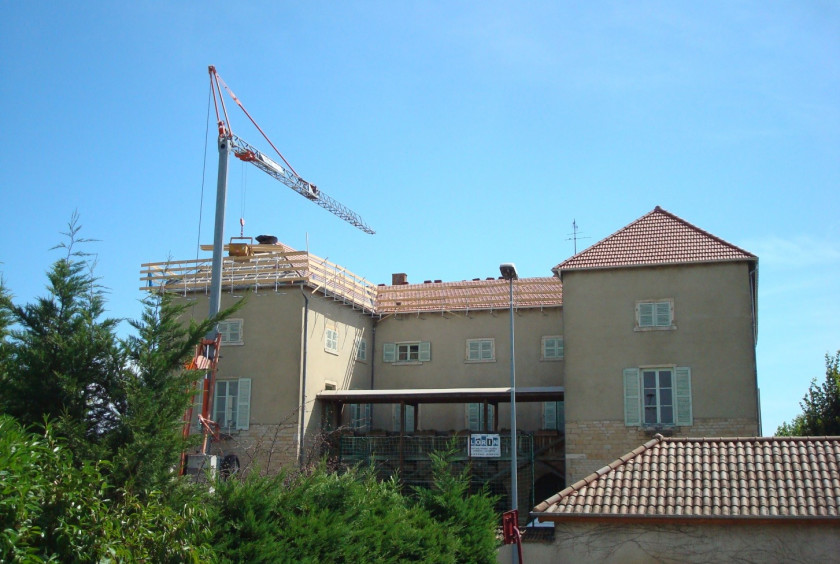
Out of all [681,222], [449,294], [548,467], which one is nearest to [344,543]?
[548,467]

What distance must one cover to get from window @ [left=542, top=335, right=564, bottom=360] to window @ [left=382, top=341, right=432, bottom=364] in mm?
4598

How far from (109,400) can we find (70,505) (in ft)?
9.08

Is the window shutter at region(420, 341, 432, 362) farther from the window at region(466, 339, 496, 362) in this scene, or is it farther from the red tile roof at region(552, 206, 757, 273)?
the red tile roof at region(552, 206, 757, 273)

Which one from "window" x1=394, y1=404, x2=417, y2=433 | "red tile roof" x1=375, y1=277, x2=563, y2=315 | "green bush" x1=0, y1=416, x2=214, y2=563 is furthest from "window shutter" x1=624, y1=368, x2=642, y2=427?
"green bush" x1=0, y1=416, x2=214, y2=563

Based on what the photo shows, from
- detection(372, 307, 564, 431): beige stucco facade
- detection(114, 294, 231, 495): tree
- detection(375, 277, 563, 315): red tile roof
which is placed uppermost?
detection(375, 277, 563, 315): red tile roof

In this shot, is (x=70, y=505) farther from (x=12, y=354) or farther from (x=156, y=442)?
(x=12, y=354)

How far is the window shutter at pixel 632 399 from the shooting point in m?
26.8

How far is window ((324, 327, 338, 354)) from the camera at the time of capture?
102 ft

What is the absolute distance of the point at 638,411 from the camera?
26.8 m

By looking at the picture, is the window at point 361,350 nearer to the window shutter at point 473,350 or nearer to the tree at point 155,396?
the window shutter at point 473,350

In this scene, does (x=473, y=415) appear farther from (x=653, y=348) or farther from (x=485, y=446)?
(x=653, y=348)

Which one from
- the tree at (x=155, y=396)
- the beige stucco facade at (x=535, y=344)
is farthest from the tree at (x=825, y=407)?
the tree at (x=155, y=396)

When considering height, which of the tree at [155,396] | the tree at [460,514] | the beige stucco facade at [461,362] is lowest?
the tree at [460,514]

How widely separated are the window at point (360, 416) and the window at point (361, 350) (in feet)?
6.12
